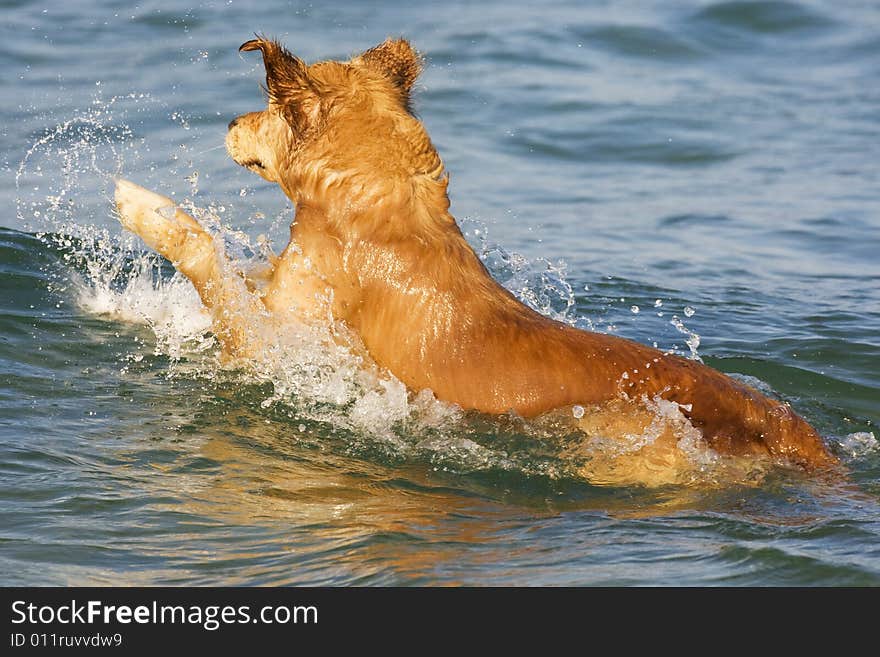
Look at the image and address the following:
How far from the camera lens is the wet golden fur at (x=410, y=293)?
5562 millimetres

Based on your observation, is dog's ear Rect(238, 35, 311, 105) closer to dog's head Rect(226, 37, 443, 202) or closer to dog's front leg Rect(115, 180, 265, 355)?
dog's head Rect(226, 37, 443, 202)

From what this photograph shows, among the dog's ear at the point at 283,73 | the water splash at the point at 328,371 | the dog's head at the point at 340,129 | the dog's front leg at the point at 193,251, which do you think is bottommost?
the water splash at the point at 328,371

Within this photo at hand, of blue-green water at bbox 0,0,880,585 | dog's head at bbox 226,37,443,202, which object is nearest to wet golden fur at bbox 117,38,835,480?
dog's head at bbox 226,37,443,202

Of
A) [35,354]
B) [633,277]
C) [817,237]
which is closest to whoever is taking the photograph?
[35,354]

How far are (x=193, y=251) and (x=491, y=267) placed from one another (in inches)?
133

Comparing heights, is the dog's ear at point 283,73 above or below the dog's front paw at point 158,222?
above

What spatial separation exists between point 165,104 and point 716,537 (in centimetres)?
985

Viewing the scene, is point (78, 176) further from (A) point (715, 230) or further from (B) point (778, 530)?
(B) point (778, 530)

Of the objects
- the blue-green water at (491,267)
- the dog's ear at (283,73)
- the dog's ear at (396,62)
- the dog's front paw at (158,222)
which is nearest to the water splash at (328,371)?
the blue-green water at (491,267)

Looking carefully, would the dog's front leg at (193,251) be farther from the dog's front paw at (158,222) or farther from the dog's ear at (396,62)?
the dog's ear at (396,62)

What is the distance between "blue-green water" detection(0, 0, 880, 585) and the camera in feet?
16.3

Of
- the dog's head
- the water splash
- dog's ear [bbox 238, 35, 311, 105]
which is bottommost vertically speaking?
the water splash

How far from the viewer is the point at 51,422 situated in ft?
20.4
